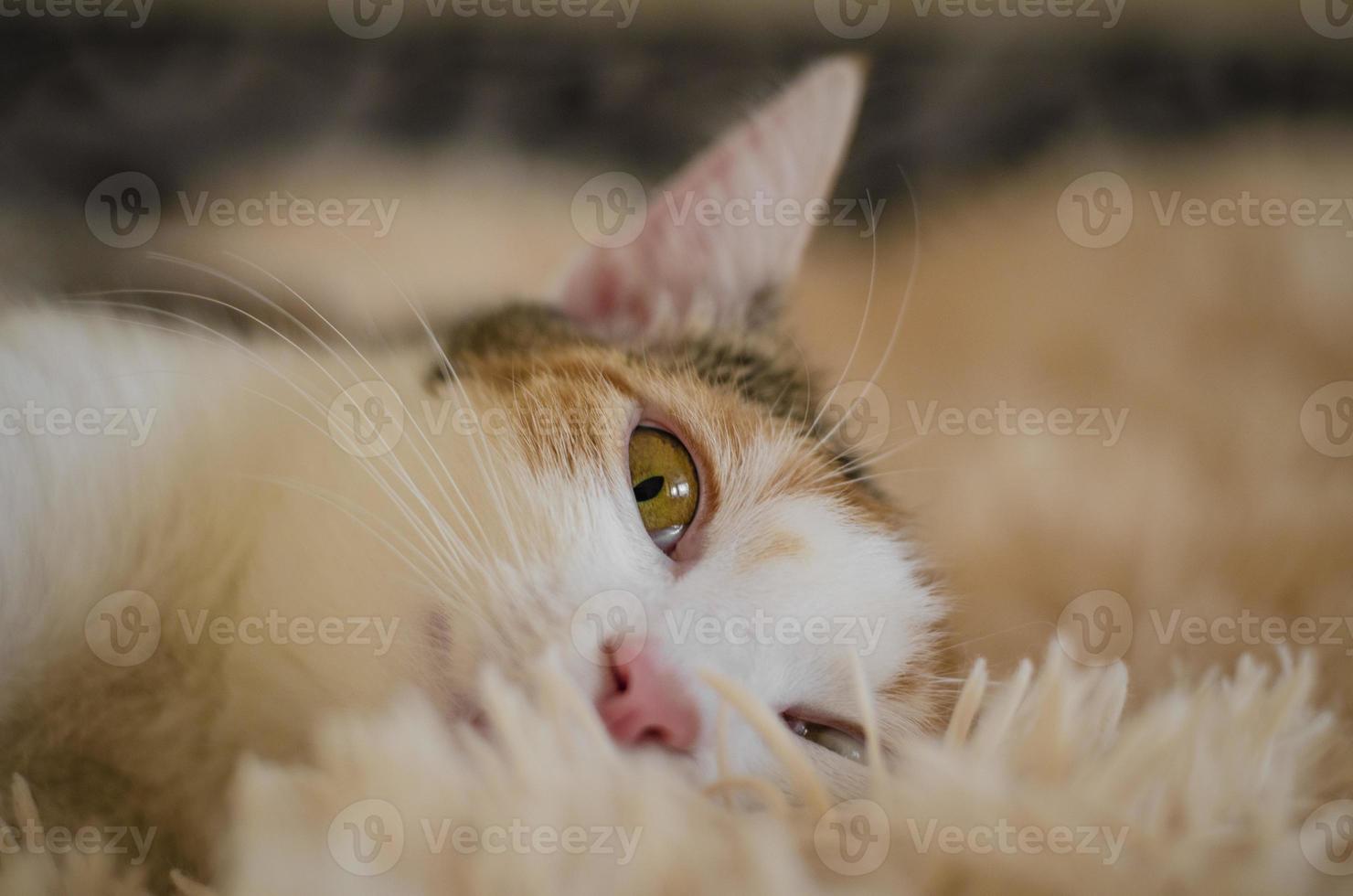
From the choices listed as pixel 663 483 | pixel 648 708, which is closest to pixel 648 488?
pixel 663 483

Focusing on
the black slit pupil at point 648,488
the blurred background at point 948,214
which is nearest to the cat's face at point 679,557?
the black slit pupil at point 648,488

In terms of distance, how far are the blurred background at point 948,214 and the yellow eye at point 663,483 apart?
23 cm

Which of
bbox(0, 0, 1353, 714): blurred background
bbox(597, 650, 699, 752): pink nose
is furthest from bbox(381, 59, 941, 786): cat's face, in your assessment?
bbox(0, 0, 1353, 714): blurred background

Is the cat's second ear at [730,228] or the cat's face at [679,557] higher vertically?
the cat's second ear at [730,228]

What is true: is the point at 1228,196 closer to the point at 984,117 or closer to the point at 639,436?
the point at 984,117

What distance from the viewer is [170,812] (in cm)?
63

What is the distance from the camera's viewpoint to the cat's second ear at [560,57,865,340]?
86 cm

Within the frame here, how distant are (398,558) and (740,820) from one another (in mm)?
304

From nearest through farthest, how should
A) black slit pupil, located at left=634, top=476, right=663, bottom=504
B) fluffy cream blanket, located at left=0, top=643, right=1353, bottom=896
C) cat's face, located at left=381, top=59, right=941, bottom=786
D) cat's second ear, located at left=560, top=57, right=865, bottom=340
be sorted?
fluffy cream blanket, located at left=0, top=643, right=1353, bottom=896 < cat's face, located at left=381, top=59, right=941, bottom=786 < black slit pupil, located at left=634, top=476, right=663, bottom=504 < cat's second ear, located at left=560, top=57, right=865, bottom=340

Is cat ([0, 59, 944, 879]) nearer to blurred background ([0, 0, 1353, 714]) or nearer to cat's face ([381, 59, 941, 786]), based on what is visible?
cat's face ([381, 59, 941, 786])

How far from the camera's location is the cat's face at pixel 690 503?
61cm

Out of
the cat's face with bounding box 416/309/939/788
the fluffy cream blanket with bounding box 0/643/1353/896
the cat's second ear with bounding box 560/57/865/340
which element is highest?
the cat's second ear with bounding box 560/57/865/340

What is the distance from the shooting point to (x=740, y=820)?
0.53m

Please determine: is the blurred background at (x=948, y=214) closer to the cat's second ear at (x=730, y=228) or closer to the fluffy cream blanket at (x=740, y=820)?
the cat's second ear at (x=730, y=228)
